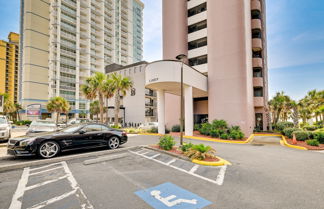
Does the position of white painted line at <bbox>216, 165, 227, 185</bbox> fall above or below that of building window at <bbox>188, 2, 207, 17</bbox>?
below

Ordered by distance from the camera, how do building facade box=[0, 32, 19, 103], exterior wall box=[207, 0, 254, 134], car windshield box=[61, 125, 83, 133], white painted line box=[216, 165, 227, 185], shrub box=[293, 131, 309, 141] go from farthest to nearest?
building facade box=[0, 32, 19, 103]
exterior wall box=[207, 0, 254, 134]
shrub box=[293, 131, 309, 141]
car windshield box=[61, 125, 83, 133]
white painted line box=[216, 165, 227, 185]

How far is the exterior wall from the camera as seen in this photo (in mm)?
16391

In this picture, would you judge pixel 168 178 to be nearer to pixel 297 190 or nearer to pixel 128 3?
pixel 297 190

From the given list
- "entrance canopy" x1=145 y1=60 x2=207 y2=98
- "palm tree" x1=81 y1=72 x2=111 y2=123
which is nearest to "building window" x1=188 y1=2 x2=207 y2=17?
"entrance canopy" x1=145 y1=60 x2=207 y2=98

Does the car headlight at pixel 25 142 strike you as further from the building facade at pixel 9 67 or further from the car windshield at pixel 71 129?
the building facade at pixel 9 67

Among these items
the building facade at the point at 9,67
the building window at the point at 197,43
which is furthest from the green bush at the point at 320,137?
the building facade at the point at 9,67

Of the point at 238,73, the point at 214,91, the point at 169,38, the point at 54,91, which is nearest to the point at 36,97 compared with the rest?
the point at 54,91

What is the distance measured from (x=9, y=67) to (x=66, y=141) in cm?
10874

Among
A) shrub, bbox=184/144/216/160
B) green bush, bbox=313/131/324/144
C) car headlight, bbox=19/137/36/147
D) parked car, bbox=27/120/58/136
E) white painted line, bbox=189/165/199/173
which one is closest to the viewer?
white painted line, bbox=189/165/199/173

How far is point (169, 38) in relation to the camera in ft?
69.8

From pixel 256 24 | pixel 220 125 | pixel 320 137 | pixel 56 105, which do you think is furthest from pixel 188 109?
pixel 56 105

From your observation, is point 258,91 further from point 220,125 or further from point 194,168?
point 194,168

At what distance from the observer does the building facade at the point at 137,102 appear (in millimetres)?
37531

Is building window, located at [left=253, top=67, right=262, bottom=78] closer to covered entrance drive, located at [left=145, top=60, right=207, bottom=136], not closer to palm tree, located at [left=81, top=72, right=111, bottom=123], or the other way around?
covered entrance drive, located at [left=145, top=60, right=207, bottom=136]
